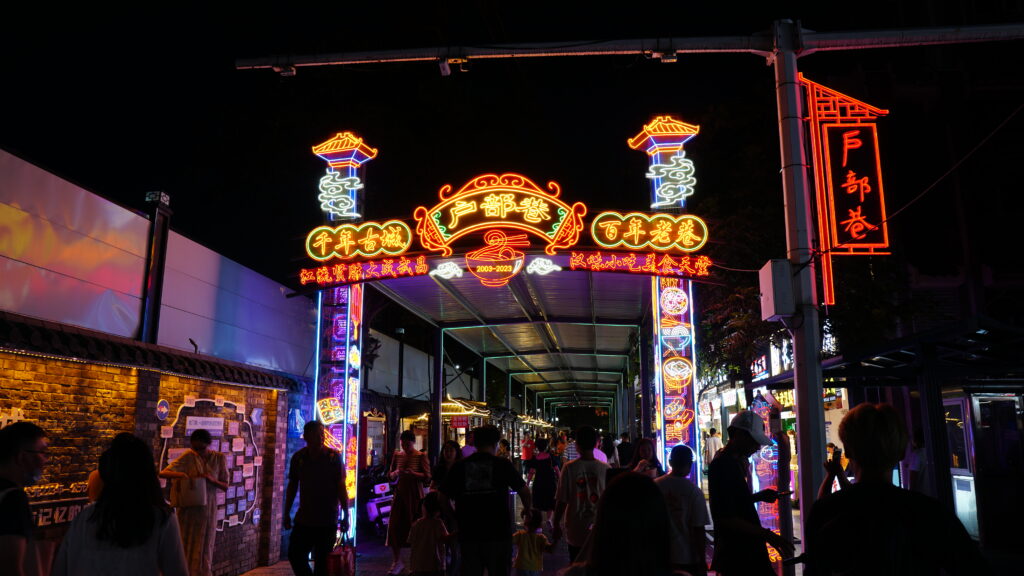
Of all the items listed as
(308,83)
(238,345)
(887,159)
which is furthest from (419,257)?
(887,159)

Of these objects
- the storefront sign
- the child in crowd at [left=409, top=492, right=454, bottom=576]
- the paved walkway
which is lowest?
the paved walkway

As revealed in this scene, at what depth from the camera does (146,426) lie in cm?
860

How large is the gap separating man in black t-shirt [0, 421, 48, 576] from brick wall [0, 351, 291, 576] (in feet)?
10.2

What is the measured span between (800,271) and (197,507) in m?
7.37

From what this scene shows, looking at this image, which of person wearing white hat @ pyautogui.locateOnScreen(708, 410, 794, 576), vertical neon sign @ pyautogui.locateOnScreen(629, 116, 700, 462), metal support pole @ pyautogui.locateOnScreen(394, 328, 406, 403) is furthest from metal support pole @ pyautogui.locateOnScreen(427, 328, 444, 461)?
person wearing white hat @ pyautogui.locateOnScreen(708, 410, 794, 576)

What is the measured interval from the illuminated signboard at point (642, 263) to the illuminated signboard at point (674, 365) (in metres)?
1.18

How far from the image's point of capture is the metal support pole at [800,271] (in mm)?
7027

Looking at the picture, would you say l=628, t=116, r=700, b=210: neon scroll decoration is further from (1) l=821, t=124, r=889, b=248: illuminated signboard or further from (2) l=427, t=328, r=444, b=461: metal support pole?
(2) l=427, t=328, r=444, b=461: metal support pole

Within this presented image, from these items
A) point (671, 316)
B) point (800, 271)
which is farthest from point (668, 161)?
point (800, 271)

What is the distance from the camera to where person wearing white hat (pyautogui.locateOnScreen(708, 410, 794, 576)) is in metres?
4.99

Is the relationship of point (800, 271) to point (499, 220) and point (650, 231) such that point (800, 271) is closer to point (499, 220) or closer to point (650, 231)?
point (650, 231)

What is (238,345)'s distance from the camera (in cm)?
1139

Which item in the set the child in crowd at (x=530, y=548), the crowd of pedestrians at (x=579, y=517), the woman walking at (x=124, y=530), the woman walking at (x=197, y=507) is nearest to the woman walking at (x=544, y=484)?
the crowd of pedestrians at (x=579, y=517)

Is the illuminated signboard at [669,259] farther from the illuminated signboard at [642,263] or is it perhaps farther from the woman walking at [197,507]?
the woman walking at [197,507]
